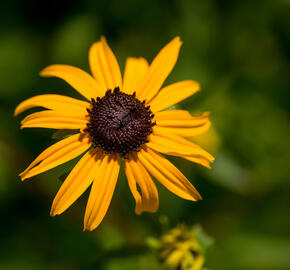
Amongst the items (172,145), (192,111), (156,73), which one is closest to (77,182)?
(172,145)

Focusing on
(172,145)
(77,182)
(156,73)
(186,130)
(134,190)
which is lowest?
(134,190)

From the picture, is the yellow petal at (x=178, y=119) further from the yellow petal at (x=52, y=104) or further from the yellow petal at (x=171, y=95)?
the yellow petal at (x=52, y=104)

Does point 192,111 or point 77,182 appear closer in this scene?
point 77,182

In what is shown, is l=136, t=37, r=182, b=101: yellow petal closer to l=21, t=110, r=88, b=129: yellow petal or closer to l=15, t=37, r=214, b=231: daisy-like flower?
l=15, t=37, r=214, b=231: daisy-like flower

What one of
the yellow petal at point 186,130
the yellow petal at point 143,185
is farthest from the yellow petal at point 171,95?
the yellow petal at point 143,185

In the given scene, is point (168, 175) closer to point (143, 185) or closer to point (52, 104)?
point (143, 185)

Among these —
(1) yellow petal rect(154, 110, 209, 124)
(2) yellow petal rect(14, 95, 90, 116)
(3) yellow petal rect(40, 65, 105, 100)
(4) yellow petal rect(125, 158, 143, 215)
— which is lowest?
(4) yellow petal rect(125, 158, 143, 215)

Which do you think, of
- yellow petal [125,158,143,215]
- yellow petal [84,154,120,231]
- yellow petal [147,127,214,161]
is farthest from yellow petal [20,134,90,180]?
yellow petal [147,127,214,161]
